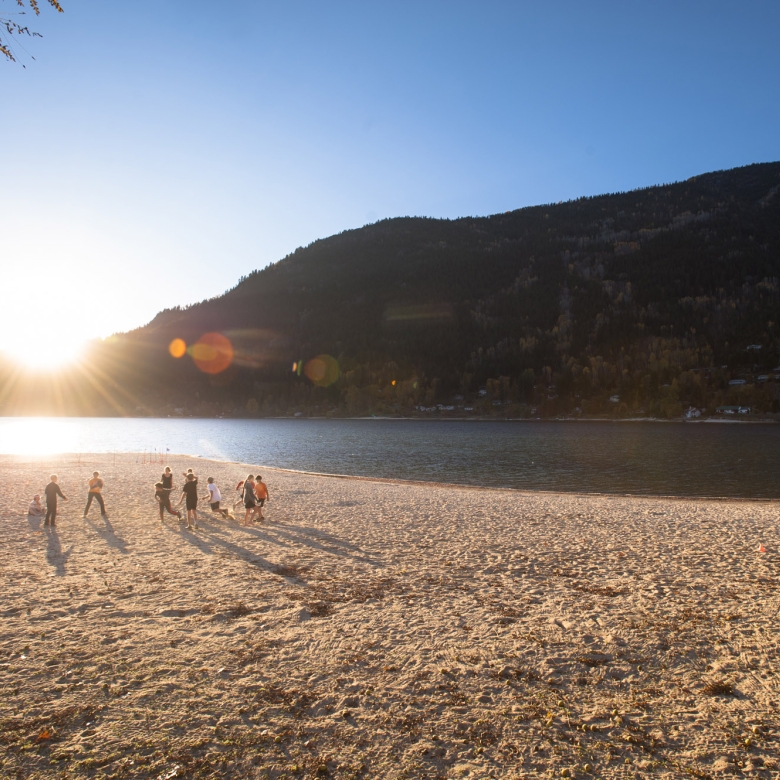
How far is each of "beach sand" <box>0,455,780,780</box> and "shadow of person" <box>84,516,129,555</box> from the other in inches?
7.4

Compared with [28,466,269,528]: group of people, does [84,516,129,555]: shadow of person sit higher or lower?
lower

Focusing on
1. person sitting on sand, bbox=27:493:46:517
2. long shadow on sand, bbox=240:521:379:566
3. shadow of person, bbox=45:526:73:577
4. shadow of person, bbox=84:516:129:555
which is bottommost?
long shadow on sand, bbox=240:521:379:566

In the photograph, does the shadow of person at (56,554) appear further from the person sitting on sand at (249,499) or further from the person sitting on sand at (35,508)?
the person sitting on sand at (249,499)

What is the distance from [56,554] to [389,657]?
1087 centimetres

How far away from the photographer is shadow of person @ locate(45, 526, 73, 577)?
464 inches

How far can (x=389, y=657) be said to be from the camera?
730cm

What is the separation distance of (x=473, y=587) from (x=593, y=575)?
10.2 feet

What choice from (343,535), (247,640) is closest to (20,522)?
(343,535)

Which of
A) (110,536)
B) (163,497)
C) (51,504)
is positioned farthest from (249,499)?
(51,504)

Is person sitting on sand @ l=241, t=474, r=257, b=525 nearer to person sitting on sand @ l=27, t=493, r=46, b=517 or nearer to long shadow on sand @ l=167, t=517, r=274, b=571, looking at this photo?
long shadow on sand @ l=167, t=517, r=274, b=571

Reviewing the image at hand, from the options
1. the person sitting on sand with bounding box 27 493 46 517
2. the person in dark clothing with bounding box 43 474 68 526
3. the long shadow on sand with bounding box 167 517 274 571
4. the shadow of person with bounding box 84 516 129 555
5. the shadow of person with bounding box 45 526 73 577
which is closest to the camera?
the shadow of person with bounding box 45 526 73 577

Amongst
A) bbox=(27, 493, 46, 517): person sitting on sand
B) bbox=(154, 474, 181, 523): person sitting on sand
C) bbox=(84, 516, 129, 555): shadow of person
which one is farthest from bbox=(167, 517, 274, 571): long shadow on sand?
bbox=(27, 493, 46, 517): person sitting on sand

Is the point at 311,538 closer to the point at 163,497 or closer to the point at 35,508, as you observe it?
the point at 163,497

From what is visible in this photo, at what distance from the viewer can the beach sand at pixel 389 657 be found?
5148 millimetres
